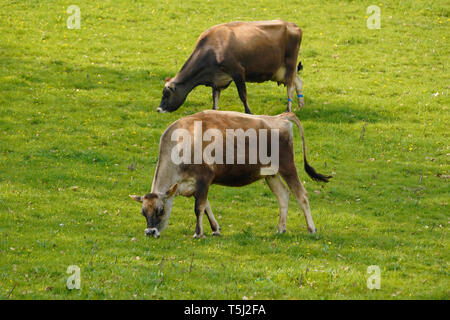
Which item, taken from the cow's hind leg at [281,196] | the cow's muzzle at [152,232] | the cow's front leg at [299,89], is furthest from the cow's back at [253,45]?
the cow's muzzle at [152,232]

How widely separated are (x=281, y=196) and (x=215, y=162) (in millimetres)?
1815

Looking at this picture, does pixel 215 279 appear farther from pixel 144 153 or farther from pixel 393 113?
pixel 393 113

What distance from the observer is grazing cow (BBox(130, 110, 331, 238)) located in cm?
1432

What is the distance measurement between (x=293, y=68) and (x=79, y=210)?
1070cm

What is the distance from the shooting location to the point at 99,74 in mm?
27250

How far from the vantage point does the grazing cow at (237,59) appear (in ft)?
72.8

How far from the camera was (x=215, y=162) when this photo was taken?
14.6 meters

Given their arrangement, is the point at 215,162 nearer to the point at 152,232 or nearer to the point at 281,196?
the point at 281,196

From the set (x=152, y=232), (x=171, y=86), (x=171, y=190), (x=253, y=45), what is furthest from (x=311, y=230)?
(x=171, y=86)

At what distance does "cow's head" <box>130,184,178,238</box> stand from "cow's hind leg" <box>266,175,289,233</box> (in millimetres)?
2442

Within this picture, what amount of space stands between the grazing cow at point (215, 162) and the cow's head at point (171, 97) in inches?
311

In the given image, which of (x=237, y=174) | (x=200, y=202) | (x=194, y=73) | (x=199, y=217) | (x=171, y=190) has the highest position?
(x=194, y=73)

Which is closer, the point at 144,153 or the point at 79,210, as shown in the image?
the point at 79,210
